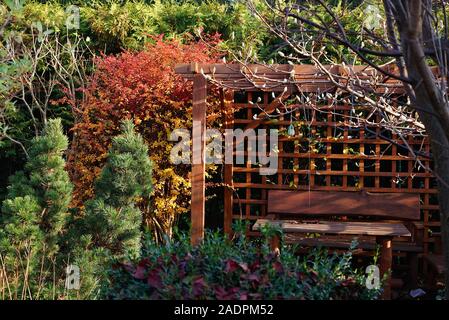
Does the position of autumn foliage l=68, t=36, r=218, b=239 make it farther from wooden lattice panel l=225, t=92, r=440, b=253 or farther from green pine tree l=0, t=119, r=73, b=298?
green pine tree l=0, t=119, r=73, b=298

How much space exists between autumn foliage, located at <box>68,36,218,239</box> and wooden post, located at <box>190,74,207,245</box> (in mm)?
793

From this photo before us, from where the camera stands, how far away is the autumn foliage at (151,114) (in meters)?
6.98

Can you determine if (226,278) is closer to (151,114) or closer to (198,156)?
(198,156)

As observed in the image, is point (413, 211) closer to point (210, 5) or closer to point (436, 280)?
point (436, 280)

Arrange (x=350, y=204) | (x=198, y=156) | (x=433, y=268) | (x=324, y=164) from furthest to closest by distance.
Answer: (x=324, y=164) < (x=350, y=204) < (x=198, y=156) < (x=433, y=268)

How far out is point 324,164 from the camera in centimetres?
738

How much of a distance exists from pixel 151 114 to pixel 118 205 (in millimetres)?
1617

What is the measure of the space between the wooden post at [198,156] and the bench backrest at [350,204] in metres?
1.09

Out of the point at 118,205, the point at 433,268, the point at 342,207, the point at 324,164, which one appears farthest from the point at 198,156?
the point at 433,268

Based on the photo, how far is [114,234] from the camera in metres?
5.64

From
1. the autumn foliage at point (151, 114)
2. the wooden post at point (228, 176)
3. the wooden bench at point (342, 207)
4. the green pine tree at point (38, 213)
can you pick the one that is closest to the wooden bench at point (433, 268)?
the wooden bench at point (342, 207)

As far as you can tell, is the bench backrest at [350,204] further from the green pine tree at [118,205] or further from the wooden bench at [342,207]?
the green pine tree at [118,205]
